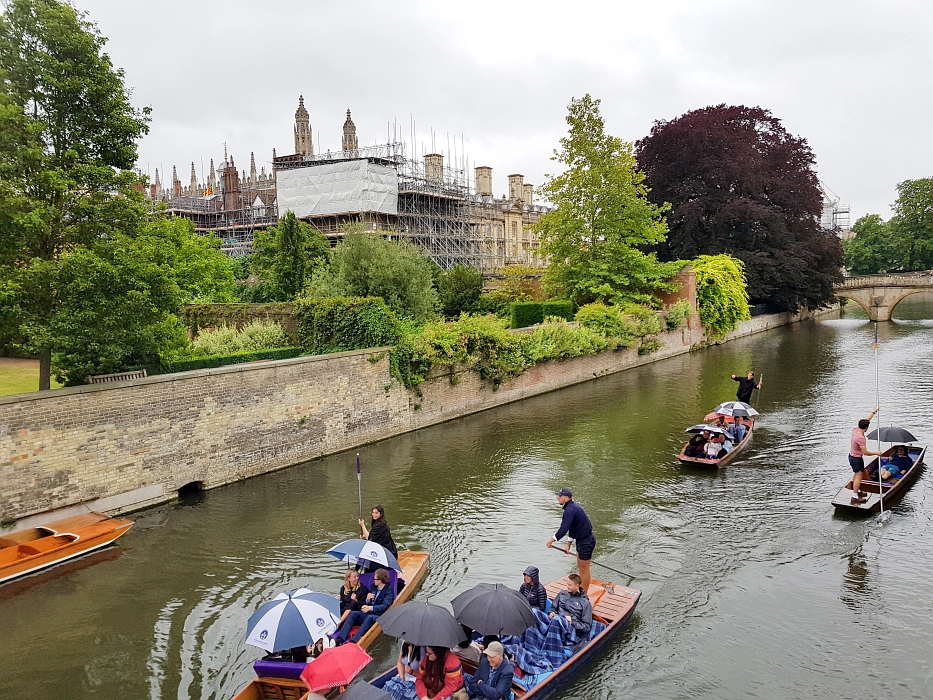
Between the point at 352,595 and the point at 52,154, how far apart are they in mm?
10850

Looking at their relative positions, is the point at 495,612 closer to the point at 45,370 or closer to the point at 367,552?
the point at 367,552

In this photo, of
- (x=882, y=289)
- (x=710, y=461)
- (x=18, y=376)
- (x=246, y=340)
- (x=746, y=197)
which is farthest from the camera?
(x=882, y=289)

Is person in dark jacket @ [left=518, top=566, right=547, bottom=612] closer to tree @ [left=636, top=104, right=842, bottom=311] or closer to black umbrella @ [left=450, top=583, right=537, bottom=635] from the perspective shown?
black umbrella @ [left=450, top=583, right=537, bottom=635]

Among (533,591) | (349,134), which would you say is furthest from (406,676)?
(349,134)

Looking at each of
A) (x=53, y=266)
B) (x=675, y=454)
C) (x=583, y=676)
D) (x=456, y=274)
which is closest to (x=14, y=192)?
(x=53, y=266)

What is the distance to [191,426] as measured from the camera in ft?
51.5

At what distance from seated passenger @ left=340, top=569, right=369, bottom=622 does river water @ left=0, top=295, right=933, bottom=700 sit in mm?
699

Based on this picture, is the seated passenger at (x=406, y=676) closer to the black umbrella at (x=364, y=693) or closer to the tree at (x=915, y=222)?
the black umbrella at (x=364, y=693)

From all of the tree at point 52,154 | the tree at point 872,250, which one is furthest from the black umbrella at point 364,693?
the tree at point 872,250

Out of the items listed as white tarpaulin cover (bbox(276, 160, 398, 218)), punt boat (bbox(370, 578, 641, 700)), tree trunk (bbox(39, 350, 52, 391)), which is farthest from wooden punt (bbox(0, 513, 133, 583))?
white tarpaulin cover (bbox(276, 160, 398, 218))

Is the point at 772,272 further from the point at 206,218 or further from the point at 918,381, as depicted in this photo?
the point at 206,218

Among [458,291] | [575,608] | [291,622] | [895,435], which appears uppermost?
[458,291]

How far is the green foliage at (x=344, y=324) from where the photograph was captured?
21.1 metres

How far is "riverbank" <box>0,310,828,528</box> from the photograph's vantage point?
1308cm
